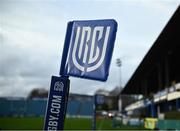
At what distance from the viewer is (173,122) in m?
29.2

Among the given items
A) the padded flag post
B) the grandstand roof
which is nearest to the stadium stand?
the grandstand roof

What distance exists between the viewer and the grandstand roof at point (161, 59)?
40219 millimetres

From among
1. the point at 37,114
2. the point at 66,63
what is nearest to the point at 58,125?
the point at 66,63

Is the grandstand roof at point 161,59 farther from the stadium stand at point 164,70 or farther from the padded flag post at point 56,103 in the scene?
the padded flag post at point 56,103

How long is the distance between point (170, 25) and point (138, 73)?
32408 mm

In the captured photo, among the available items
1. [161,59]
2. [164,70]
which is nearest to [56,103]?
[161,59]

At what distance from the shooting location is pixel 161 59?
2188 inches

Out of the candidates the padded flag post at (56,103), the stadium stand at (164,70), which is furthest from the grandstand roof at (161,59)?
the padded flag post at (56,103)

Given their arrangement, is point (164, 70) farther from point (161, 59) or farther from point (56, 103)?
point (56, 103)

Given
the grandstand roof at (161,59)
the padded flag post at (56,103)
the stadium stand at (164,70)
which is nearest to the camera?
the padded flag post at (56,103)

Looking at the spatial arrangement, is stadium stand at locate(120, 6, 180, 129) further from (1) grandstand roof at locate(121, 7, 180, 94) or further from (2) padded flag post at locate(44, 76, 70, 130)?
(2) padded flag post at locate(44, 76, 70, 130)

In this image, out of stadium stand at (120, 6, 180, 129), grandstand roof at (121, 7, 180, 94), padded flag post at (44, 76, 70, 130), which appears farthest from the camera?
stadium stand at (120, 6, 180, 129)

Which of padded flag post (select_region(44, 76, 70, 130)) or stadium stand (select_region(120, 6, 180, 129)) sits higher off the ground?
stadium stand (select_region(120, 6, 180, 129))

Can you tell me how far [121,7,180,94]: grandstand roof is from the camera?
132ft
